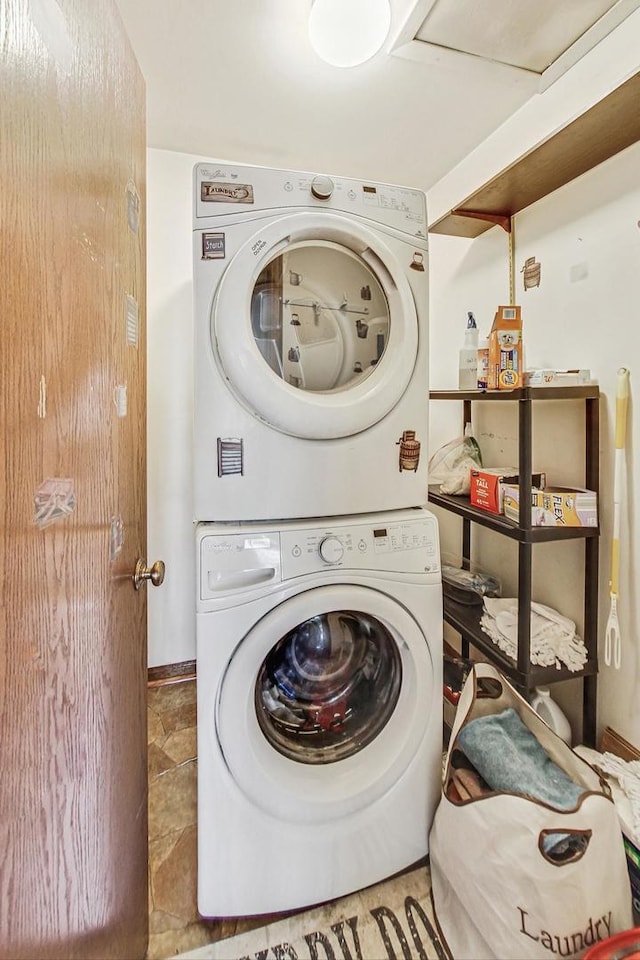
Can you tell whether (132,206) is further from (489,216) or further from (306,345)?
(489,216)

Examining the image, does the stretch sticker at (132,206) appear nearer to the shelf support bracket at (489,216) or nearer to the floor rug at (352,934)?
the shelf support bracket at (489,216)

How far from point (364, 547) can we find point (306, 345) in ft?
1.83

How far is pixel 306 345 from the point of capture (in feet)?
3.92

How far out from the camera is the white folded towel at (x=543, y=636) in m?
1.35

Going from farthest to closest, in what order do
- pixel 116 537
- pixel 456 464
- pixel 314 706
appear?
pixel 456 464
pixel 314 706
pixel 116 537

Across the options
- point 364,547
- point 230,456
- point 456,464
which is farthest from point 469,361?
point 230,456

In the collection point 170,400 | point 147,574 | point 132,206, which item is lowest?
point 147,574

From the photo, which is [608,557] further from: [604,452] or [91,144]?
[91,144]

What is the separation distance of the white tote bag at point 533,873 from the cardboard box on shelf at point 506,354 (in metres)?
1.02

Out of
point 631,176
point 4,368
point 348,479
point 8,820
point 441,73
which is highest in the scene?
point 441,73

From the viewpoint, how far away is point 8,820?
44 centimetres

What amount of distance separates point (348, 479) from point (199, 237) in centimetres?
68

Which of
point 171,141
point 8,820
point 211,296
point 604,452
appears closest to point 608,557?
point 604,452

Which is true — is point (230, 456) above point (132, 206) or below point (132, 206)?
below
